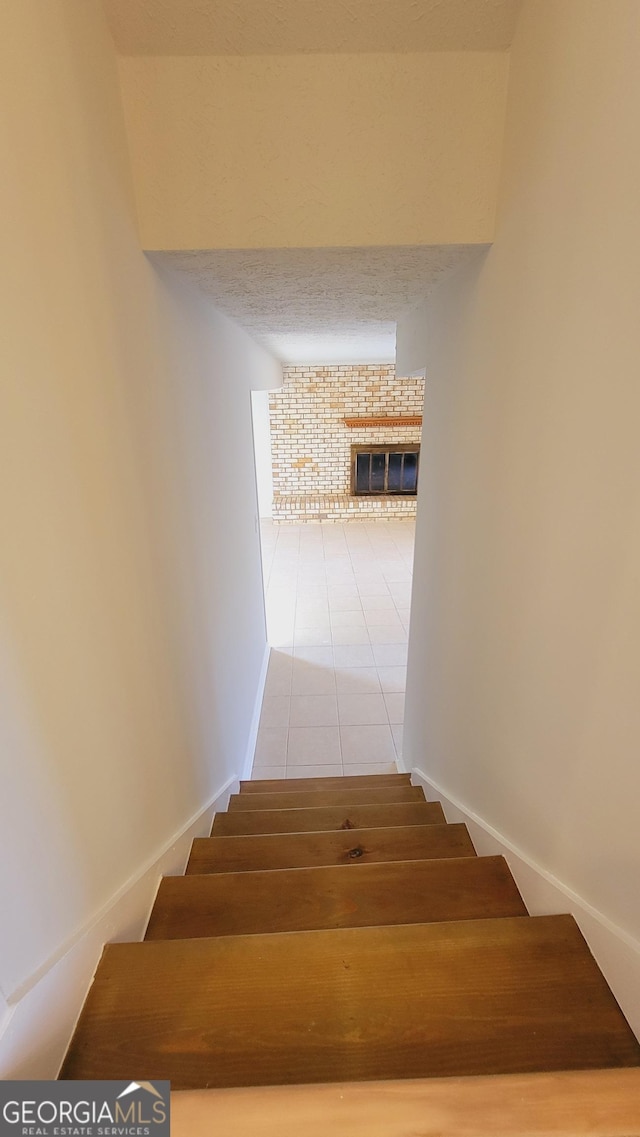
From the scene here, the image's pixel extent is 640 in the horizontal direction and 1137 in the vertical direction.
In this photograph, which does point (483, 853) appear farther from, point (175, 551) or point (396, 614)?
point (396, 614)

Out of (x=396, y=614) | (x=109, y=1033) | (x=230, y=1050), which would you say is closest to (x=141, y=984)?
(x=109, y=1033)

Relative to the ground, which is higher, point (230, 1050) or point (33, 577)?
point (33, 577)

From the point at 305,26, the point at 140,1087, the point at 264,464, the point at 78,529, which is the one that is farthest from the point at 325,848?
the point at 264,464

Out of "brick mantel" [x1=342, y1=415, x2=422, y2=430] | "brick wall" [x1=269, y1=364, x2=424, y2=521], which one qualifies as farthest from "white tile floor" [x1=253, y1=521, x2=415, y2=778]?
"brick mantel" [x1=342, y1=415, x2=422, y2=430]

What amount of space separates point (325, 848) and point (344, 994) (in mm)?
619

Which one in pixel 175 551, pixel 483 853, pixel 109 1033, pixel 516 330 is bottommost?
pixel 483 853

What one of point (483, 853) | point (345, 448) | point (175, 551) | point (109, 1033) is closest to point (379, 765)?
point (483, 853)

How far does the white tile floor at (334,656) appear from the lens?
2863mm

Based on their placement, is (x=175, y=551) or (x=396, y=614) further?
(x=396, y=614)

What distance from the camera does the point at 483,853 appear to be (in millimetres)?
1428

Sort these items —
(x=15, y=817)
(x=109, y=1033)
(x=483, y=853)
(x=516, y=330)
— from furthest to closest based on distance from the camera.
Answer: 1. (x=483, y=853)
2. (x=516, y=330)
3. (x=109, y=1033)
4. (x=15, y=817)

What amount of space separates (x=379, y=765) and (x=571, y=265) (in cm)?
252

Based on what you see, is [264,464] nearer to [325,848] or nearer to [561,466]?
[325,848]

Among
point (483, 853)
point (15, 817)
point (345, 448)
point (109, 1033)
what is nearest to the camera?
point (15, 817)
